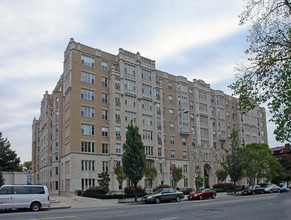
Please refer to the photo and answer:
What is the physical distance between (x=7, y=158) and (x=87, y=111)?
39.3 m

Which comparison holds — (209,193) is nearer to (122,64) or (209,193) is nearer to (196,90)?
(122,64)

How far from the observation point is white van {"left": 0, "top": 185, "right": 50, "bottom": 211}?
2019 cm

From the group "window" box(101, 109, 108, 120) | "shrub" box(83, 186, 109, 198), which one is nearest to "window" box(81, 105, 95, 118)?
"window" box(101, 109, 108, 120)

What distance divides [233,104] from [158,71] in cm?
2952

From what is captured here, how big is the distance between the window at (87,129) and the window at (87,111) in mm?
1685

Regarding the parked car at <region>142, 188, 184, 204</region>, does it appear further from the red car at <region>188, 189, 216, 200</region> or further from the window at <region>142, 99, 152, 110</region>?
the window at <region>142, 99, 152, 110</region>

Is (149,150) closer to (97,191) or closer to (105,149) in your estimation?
(105,149)

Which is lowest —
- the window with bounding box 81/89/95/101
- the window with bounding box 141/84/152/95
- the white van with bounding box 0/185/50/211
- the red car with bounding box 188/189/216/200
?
the red car with bounding box 188/189/216/200

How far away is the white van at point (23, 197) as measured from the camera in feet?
66.2

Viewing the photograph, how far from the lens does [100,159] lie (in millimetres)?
47500

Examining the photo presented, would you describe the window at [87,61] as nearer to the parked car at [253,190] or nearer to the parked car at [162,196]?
the parked car at [162,196]

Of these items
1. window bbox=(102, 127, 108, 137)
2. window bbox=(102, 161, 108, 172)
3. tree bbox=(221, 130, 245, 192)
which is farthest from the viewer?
window bbox=(102, 127, 108, 137)

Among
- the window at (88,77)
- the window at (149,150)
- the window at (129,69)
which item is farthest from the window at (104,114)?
the window at (149,150)

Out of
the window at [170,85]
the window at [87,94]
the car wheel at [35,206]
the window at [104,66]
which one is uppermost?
the window at [104,66]
